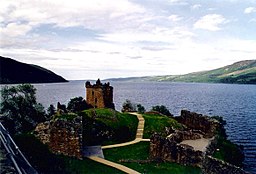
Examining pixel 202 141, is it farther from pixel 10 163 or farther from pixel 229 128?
pixel 229 128

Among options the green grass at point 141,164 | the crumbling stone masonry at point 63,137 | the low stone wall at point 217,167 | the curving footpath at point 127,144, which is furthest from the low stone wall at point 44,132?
the low stone wall at point 217,167

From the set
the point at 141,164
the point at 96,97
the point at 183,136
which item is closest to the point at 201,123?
the point at 183,136

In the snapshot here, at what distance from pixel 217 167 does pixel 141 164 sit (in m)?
6.80

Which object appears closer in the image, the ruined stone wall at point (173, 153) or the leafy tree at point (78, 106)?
the ruined stone wall at point (173, 153)

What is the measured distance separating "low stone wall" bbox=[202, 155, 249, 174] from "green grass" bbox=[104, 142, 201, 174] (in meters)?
1.11

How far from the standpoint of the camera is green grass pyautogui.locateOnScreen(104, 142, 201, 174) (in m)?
30.0

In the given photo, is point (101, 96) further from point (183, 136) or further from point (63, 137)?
point (63, 137)

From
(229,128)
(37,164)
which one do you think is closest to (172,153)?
(37,164)

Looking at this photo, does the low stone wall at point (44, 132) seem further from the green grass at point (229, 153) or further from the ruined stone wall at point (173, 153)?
the green grass at point (229, 153)

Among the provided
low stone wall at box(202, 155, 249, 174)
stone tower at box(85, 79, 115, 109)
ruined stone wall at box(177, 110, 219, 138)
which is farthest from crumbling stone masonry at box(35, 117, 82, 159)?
stone tower at box(85, 79, 115, 109)

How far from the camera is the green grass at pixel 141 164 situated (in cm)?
3003

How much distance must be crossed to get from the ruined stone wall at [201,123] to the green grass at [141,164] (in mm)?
11076

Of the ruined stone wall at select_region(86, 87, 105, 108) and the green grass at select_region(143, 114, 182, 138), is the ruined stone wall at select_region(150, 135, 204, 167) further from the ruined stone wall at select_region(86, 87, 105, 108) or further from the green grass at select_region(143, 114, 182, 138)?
the ruined stone wall at select_region(86, 87, 105, 108)

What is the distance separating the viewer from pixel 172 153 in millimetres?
33344
